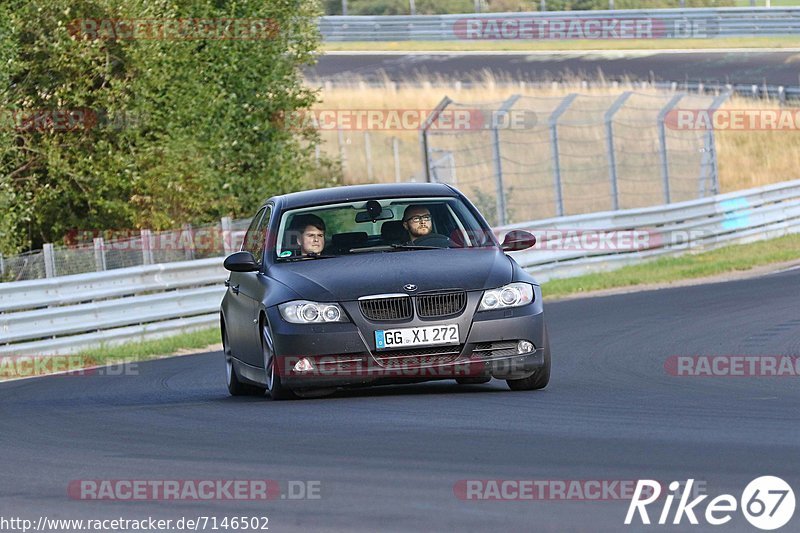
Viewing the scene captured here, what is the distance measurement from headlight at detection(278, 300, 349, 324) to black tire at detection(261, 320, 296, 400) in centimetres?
34

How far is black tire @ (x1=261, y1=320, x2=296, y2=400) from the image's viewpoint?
33.7 ft

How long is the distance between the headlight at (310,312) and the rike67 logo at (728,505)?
3971mm

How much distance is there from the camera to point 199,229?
22.3 meters

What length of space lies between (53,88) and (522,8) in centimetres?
4186


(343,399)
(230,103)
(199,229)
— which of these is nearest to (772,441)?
(343,399)

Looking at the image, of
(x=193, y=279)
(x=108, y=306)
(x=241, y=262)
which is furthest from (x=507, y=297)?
(x=193, y=279)

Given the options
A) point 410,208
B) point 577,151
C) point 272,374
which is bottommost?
point 577,151

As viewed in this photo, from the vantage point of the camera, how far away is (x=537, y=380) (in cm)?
1037

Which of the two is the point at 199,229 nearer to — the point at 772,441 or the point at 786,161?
the point at 772,441

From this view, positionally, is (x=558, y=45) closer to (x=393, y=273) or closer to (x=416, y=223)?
(x=416, y=223)

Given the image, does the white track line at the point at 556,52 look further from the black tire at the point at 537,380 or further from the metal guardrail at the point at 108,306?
the black tire at the point at 537,380

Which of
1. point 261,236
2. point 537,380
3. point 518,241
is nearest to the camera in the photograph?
point 537,380

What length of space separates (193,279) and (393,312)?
11502mm

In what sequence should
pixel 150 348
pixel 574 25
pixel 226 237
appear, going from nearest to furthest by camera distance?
pixel 150 348, pixel 226 237, pixel 574 25
